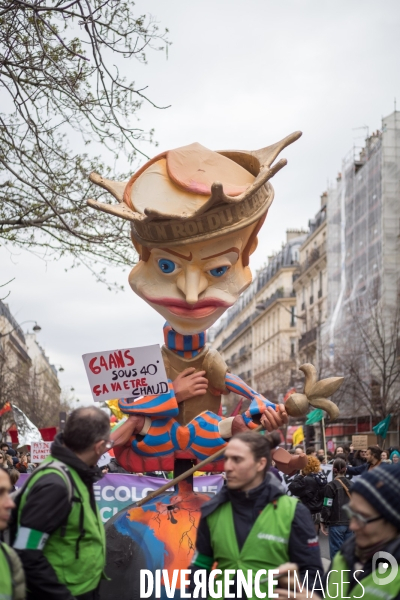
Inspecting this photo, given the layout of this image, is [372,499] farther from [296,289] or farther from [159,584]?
[296,289]

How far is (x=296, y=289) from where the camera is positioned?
60281 millimetres

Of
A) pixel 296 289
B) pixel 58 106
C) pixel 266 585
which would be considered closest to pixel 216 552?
pixel 266 585

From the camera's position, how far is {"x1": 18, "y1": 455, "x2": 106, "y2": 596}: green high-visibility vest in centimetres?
358

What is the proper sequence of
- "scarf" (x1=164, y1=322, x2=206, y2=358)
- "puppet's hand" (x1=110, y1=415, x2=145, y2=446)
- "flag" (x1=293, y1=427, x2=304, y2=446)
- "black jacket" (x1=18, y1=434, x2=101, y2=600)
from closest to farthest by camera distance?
"black jacket" (x1=18, y1=434, x2=101, y2=600) → "puppet's hand" (x1=110, y1=415, x2=145, y2=446) → "scarf" (x1=164, y1=322, x2=206, y2=358) → "flag" (x1=293, y1=427, x2=304, y2=446)

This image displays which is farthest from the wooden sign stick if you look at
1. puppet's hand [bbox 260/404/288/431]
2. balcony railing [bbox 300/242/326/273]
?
balcony railing [bbox 300/242/326/273]

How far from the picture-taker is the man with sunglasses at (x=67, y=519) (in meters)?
3.44

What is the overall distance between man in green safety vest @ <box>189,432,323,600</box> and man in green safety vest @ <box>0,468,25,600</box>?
0.79 meters

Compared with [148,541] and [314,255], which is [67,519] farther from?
[314,255]

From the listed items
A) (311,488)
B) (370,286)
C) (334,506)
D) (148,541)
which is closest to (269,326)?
(370,286)

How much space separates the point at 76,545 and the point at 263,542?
0.79 metres

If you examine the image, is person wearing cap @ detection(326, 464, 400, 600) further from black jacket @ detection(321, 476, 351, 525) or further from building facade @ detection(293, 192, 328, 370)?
building facade @ detection(293, 192, 328, 370)

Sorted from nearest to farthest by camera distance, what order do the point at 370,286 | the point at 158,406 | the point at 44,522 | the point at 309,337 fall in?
1. the point at 44,522
2. the point at 158,406
3. the point at 370,286
4. the point at 309,337

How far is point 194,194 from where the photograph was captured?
5.93 m

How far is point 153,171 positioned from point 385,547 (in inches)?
147
